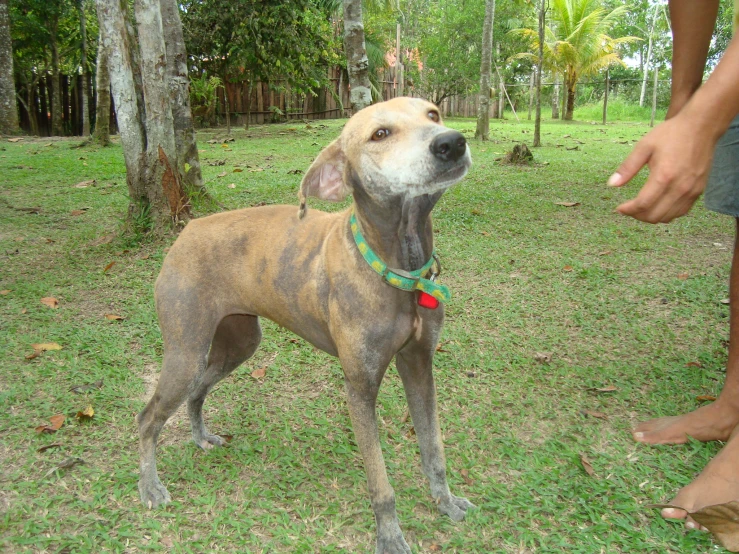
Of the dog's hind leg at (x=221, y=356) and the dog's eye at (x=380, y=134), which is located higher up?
the dog's eye at (x=380, y=134)

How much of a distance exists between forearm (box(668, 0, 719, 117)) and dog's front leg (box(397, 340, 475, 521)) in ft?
5.44

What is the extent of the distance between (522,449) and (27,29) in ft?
69.9

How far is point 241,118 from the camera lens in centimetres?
1923

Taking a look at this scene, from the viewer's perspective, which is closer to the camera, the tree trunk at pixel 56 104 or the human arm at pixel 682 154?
the human arm at pixel 682 154

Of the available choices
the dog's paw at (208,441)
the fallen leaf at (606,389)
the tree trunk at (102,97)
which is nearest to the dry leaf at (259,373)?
the dog's paw at (208,441)

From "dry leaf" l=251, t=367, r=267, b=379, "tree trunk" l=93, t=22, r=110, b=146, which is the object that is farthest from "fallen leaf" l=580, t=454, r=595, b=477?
"tree trunk" l=93, t=22, r=110, b=146

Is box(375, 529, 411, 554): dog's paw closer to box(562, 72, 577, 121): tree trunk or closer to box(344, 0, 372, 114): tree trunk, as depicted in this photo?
box(344, 0, 372, 114): tree trunk

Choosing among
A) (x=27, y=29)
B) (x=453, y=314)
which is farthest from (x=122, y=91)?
(x=27, y=29)

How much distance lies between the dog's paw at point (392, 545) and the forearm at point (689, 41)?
228 cm

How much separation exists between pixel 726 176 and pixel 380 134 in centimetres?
174

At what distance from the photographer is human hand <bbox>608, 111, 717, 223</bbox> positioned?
5.54 feet

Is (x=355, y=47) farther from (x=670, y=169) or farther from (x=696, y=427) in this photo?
(x=670, y=169)

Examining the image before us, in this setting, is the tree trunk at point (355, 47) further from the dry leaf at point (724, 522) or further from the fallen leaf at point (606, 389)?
the dry leaf at point (724, 522)

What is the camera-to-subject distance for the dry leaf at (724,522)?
2.41m
